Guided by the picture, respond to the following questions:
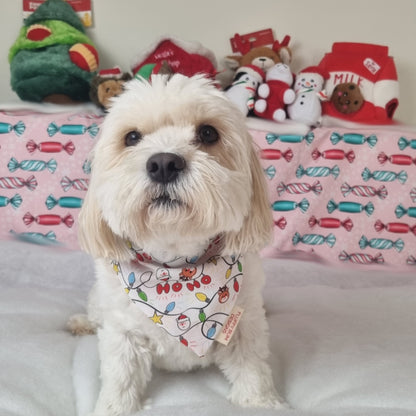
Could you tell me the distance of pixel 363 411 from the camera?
0.96 m

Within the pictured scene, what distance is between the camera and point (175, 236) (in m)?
0.92

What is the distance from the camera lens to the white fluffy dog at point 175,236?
865 millimetres

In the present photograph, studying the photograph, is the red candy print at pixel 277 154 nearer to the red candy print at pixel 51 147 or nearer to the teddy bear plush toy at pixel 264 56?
the teddy bear plush toy at pixel 264 56

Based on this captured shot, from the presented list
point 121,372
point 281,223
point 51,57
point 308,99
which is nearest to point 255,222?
point 121,372

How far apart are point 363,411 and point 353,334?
40cm

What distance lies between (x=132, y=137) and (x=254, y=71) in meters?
1.16

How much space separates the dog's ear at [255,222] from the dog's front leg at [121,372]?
318 millimetres

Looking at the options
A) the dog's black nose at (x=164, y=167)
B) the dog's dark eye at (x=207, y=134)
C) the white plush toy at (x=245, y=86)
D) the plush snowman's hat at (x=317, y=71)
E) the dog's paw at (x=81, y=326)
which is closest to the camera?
the dog's black nose at (x=164, y=167)

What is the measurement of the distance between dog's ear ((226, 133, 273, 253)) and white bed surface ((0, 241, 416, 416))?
346mm

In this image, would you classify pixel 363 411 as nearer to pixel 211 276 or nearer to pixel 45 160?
pixel 211 276

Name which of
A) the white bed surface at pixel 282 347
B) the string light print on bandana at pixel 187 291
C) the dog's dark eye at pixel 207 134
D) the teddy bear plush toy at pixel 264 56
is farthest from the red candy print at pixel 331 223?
the dog's dark eye at pixel 207 134

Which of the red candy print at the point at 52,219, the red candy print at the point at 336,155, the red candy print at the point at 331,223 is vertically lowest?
the red candy print at the point at 52,219

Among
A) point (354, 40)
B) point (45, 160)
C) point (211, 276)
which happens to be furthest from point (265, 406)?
point (354, 40)

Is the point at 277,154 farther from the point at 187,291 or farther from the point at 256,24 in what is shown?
the point at 187,291
